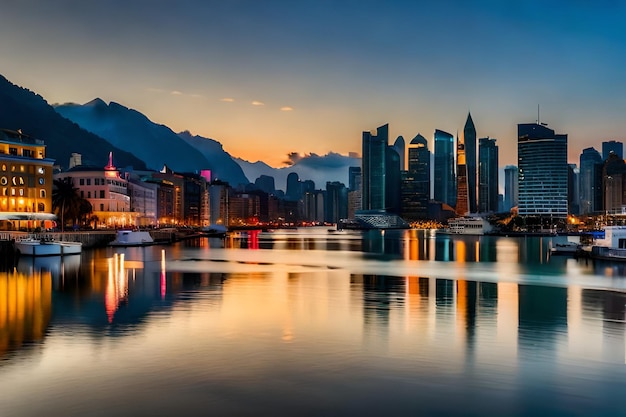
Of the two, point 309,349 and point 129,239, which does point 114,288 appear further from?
point 129,239

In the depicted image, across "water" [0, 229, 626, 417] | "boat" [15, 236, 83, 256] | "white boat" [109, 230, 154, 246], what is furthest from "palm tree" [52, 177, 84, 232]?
"water" [0, 229, 626, 417]

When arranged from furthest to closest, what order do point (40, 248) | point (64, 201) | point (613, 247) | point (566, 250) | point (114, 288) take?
point (64, 201) < point (566, 250) < point (613, 247) < point (40, 248) < point (114, 288)

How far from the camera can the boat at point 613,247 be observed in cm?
8900

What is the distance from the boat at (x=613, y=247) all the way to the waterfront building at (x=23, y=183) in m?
98.6

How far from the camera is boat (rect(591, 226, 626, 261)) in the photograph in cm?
8900

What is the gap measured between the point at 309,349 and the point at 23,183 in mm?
109292

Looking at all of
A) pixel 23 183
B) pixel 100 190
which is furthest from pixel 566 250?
pixel 100 190

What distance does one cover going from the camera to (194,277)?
209 feet

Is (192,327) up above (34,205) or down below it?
below

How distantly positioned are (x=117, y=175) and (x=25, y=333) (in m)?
160

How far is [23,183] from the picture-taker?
4815 inches

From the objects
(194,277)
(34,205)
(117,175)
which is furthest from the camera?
(117,175)

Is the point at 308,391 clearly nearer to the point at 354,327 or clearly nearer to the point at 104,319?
the point at 354,327

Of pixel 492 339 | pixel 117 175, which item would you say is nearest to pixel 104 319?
pixel 492 339
